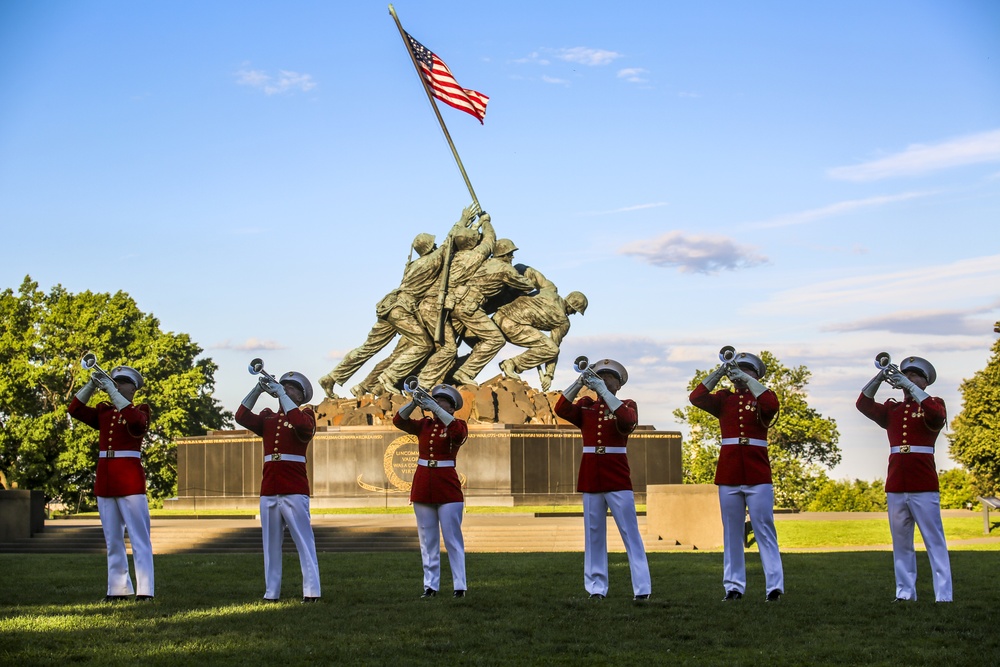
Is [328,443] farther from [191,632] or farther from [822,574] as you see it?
[191,632]

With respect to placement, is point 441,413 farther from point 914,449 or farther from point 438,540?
point 914,449

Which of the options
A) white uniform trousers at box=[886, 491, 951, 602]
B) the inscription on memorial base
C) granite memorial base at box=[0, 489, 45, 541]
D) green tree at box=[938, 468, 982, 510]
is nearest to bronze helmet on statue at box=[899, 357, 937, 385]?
white uniform trousers at box=[886, 491, 951, 602]

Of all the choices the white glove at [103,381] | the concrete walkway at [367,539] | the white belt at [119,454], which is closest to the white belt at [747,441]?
the white belt at [119,454]

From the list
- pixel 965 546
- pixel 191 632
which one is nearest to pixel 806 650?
pixel 191 632

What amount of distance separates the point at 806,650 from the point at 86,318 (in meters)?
40.3

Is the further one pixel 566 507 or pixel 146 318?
pixel 146 318

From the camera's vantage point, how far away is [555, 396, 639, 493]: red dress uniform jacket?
11859mm

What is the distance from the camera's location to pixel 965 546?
2075 centimetres

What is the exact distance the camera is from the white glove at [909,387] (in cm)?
1120

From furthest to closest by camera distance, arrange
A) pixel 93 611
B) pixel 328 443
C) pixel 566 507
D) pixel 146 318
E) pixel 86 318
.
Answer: pixel 146 318 < pixel 86 318 < pixel 328 443 < pixel 566 507 < pixel 93 611

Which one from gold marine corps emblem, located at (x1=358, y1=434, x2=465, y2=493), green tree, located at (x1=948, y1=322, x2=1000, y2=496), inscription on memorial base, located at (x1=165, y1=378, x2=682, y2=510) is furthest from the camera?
gold marine corps emblem, located at (x1=358, y1=434, x2=465, y2=493)

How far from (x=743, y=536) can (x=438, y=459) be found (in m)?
3.00

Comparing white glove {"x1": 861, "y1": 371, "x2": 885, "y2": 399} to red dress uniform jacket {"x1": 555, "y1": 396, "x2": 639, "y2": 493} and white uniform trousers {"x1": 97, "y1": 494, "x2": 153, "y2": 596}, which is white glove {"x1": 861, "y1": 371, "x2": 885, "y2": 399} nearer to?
red dress uniform jacket {"x1": 555, "y1": 396, "x2": 639, "y2": 493}

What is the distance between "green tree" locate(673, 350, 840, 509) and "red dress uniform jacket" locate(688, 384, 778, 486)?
32.1m
